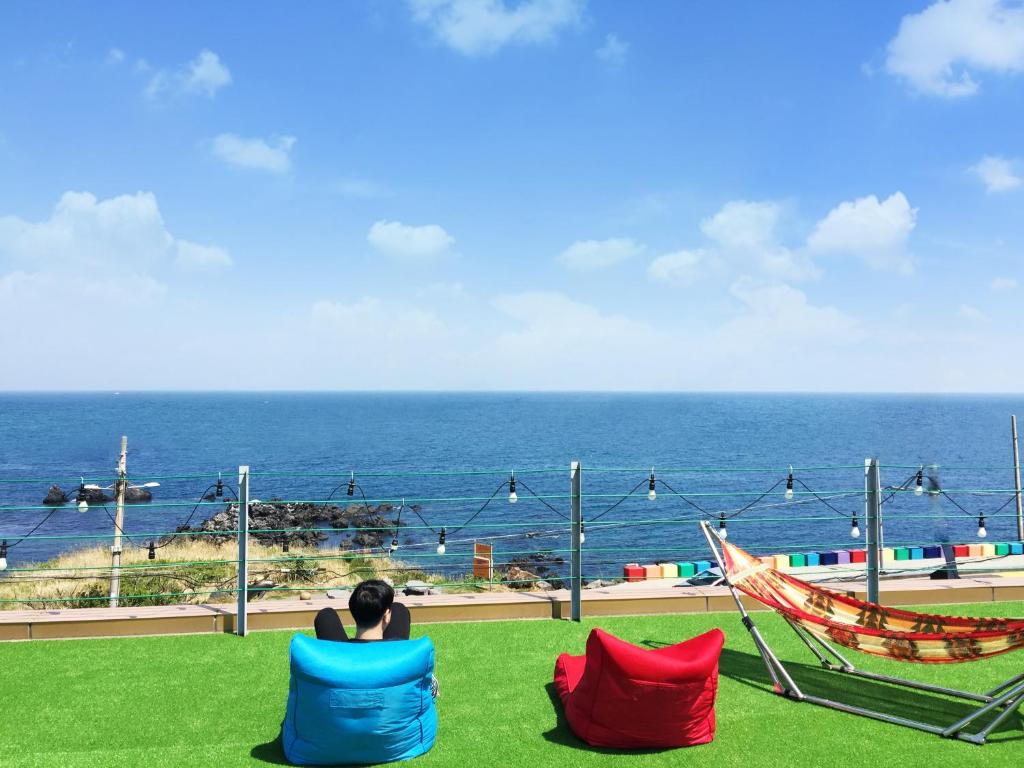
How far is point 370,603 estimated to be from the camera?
442cm

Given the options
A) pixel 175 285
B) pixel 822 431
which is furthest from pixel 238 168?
pixel 822 431

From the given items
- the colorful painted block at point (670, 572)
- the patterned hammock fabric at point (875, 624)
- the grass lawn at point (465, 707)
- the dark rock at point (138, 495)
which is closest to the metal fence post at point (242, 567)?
the grass lawn at point (465, 707)

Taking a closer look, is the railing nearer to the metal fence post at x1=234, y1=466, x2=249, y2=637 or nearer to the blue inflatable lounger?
the metal fence post at x1=234, y1=466, x2=249, y2=637

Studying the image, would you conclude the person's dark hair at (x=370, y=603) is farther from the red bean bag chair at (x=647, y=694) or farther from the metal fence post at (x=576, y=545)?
the metal fence post at (x=576, y=545)

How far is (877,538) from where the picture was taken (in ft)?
24.4

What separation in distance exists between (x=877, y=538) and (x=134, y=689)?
647 cm

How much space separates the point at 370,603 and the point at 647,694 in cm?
161

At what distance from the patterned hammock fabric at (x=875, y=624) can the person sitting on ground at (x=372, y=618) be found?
2443 millimetres

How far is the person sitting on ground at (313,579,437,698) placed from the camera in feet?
14.5

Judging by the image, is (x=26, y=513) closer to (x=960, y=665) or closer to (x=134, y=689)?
(x=134, y=689)

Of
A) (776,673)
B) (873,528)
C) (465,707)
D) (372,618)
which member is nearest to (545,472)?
(873,528)

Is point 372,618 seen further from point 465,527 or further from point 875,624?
point 465,527

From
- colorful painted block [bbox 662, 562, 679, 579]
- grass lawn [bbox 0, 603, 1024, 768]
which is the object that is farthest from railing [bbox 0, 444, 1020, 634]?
grass lawn [bbox 0, 603, 1024, 768]

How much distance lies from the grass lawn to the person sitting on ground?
2.12ft
